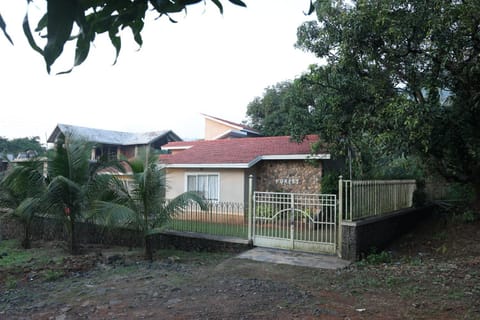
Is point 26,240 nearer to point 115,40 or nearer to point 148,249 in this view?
point 148,249

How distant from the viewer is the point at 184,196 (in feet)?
30.9

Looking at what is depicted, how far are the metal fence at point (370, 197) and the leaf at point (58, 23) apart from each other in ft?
25.9

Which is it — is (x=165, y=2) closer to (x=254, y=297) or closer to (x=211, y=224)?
(x=254, y=297)

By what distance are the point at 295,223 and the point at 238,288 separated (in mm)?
3452

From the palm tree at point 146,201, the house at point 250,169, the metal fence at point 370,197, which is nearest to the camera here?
the metal fence at point 370,197

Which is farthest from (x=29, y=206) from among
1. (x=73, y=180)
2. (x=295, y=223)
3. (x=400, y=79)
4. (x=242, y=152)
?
(x=400, y=79)

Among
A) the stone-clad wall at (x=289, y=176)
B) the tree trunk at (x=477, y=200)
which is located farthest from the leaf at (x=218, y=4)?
the stone-clad wall at (x=289, y=176)

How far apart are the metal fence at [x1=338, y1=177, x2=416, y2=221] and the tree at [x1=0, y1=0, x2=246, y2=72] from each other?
24.3 ft

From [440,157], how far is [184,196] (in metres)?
7.69

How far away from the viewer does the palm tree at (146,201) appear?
9125 mm

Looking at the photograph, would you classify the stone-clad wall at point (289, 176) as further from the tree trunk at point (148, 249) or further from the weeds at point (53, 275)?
the weeds at point (53, 275)

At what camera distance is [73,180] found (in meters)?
10.1

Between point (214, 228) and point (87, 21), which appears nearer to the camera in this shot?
point (87, 21)

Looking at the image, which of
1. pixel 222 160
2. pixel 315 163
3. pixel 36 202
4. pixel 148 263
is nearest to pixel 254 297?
pixel 148 263
